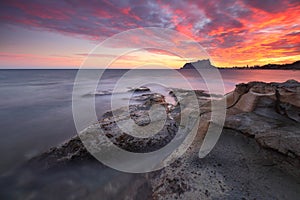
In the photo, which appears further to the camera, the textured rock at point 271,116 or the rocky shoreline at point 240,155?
the textured rock at point 271,116

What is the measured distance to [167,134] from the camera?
838 centimetres

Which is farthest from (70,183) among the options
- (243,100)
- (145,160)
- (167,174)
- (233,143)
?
(243,100)

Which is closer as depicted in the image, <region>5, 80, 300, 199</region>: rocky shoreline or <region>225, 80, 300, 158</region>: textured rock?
<region>5, 80, 300, 199</region>: rocky shoreline

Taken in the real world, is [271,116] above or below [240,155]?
above

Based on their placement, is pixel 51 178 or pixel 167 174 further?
pixel 51 178

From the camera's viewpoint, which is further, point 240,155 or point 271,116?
point 271,116

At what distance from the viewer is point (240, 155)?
538 centimetres

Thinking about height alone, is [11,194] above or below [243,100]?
below

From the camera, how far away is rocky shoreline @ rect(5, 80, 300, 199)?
4250 mm

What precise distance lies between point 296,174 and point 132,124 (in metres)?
6.98

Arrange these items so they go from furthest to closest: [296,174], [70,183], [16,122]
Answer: [16,122], [70,183], [296,174]

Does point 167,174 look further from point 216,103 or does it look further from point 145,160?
point 216,103

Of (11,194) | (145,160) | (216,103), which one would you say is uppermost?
(216,103)

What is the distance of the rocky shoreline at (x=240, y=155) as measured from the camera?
425cm
